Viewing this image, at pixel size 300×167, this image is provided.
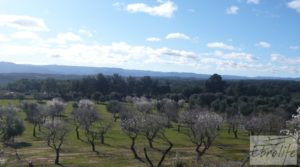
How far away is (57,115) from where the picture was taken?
121 m

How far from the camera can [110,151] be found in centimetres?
7588

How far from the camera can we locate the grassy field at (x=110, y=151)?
64125 millimetres

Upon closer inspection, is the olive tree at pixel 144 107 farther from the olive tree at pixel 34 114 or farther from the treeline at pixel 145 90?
the olive tree at pixel 34 114

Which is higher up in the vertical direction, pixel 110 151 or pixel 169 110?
pixel 169 110

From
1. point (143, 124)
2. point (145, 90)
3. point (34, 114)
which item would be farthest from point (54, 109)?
point (145, 90)

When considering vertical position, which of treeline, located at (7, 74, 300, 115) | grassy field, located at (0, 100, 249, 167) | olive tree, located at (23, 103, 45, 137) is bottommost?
grassy field, located at (0, 100, 249, 167)

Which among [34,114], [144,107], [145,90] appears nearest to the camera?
[34,114]

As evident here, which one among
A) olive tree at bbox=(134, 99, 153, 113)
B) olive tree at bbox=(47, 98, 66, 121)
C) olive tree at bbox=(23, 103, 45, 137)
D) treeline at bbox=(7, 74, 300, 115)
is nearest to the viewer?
olive tree at bbox=(23, 103, 45, 137)

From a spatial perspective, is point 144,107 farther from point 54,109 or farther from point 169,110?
point 54,109

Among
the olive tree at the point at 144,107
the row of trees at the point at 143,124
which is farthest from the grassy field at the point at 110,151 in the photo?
the olive tree at the point at 144,107

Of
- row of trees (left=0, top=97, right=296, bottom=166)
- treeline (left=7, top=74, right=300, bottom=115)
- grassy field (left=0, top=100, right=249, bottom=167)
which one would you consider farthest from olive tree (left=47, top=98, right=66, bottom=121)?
treeline (left=7, top=74, right=300, bottom=115)

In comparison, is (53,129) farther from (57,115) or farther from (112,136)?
(57,115)

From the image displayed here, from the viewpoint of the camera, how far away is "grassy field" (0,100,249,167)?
210 ft

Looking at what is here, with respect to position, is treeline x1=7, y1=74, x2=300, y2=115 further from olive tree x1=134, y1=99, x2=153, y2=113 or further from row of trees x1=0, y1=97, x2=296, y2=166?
olive tree x1=134, y1=99, x2=153, y2=113
